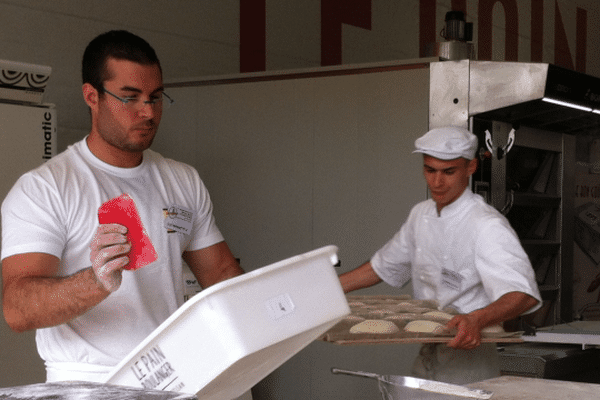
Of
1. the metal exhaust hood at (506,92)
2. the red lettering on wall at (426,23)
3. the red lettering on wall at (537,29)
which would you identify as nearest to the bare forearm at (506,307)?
the metal exhaust hood at (506,92)

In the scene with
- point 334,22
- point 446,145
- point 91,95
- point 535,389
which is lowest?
point 535,389

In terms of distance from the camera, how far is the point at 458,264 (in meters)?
2.39

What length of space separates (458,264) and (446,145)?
36cm

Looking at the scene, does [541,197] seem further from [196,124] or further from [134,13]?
[134,13]

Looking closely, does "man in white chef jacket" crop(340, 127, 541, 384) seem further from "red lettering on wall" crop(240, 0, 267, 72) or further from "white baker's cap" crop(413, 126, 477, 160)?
"red lettering on wall" crop(240, 0, 267, 72)

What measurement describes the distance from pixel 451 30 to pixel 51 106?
1603 millimetres

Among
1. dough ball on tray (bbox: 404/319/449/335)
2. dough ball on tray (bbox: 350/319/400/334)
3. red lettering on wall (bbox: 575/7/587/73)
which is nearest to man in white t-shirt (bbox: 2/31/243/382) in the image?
dough ball on tray (bbox: 350/319/400/334)

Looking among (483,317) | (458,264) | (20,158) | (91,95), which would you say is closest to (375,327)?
(483,317)

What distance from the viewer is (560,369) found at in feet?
9.01

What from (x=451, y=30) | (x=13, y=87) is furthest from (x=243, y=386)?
(x=451, y=30)

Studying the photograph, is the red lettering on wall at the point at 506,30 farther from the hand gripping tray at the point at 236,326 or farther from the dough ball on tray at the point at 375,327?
the hand gripping tray at the point at 236,326

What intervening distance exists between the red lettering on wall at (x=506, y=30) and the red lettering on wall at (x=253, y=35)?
2148 mm

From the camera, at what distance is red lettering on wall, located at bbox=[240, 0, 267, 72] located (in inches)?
173

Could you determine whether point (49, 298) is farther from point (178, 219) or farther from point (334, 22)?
point (334, 22)
